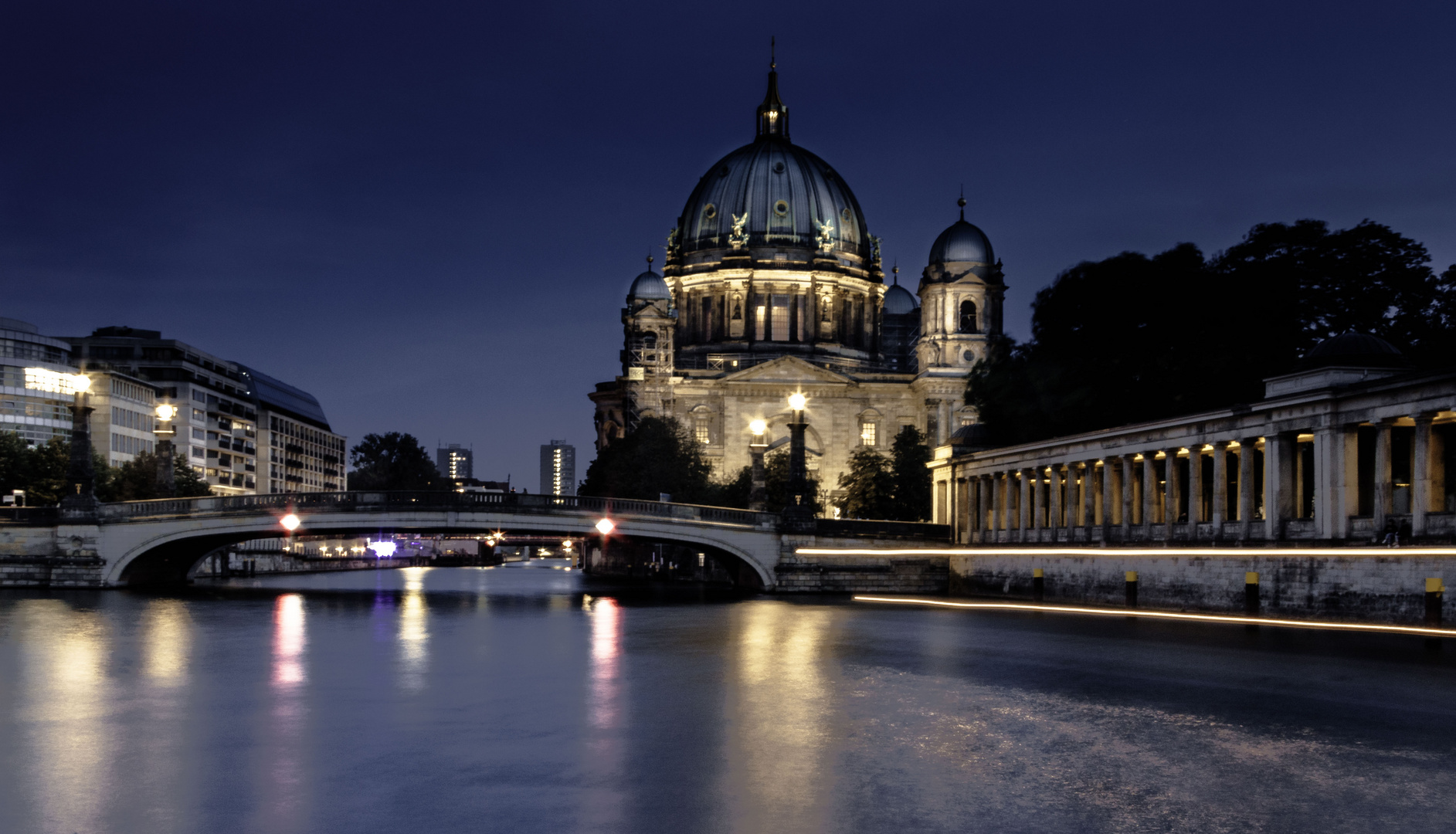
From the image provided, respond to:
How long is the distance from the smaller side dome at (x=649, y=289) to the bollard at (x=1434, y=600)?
115m

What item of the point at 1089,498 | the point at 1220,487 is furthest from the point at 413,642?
the point at 1089,498

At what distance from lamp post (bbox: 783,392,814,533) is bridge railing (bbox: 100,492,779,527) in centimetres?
90

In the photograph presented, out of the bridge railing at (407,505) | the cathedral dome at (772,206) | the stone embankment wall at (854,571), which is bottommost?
the stone embankment wall at (854,571)

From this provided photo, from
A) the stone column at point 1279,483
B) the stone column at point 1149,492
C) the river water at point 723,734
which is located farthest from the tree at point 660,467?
the river water at point 723,734

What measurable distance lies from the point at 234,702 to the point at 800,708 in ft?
26.1

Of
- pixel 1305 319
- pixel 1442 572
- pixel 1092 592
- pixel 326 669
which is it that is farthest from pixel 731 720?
pixel 1305 319

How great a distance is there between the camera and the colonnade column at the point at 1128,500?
60.3 m

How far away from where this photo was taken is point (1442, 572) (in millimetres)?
39125

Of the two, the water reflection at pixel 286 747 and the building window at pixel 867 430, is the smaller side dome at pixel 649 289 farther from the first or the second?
the water reflection at pixel 286 747

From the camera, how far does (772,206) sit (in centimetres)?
14812

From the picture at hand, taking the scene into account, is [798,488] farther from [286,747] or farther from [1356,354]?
[286,747]

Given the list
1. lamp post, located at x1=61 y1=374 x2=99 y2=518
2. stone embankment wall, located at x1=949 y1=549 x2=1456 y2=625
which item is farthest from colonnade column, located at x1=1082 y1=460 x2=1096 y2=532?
lamp post, located at x1=61 y1=374 x2=99 y2=518

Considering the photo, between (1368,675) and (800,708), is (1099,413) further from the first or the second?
(800,708)

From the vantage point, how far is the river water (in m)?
14.1
